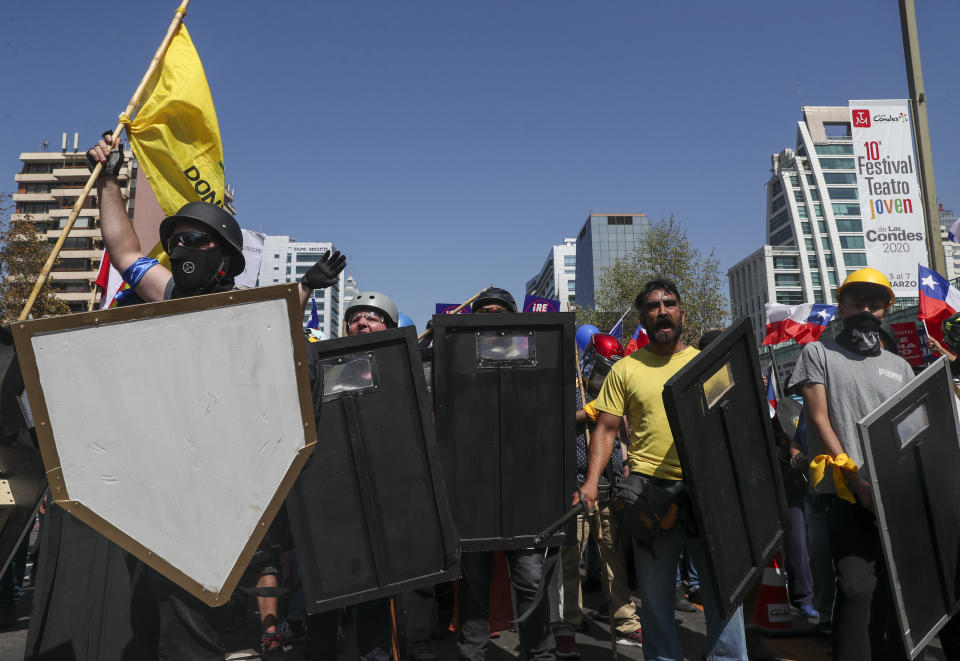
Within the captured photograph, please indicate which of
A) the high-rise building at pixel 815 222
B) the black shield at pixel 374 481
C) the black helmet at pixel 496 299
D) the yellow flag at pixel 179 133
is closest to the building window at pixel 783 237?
the high-rise building at pixel 815 222

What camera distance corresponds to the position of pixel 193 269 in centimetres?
274

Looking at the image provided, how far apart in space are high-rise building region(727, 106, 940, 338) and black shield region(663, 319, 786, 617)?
107 metres

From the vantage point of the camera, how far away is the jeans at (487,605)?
12.3ft

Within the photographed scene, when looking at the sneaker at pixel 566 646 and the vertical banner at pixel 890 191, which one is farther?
the vertical banner at pixel 890 191

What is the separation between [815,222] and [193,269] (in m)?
116

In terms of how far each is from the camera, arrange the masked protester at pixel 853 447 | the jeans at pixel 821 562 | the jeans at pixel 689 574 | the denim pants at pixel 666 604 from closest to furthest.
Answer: the denim pants at pixel 666 604 → the masked protester at pixel 853 447 → the jeans at pixel 821 562 → the jeans at pixel 689 574

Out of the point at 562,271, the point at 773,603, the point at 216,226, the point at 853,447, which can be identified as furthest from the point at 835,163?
the point at 216,226

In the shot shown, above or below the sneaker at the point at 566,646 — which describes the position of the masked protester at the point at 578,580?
above

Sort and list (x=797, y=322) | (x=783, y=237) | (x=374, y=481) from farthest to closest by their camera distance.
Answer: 1. (x=783, y=237)
2. (x=797, y=322)
3. (x=374, y=481)

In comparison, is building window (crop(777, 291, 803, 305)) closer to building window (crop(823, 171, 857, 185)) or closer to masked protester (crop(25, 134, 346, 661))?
building window (crop(823, 171, 857, 185))

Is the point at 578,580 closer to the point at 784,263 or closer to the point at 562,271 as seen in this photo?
the point at 784,263

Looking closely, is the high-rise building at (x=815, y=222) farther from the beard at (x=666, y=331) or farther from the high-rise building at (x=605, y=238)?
the beard at (x=666, y=331)

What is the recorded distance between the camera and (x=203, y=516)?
2285 mm

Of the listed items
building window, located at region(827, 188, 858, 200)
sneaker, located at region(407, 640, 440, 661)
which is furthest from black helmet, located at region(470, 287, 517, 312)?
building window, located at region(827, 188, 858, 200)
